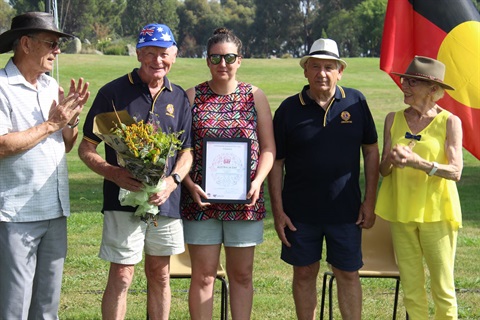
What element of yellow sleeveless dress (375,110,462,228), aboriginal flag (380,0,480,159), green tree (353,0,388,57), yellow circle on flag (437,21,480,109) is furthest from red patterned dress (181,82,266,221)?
green tree (353,0,388,57)

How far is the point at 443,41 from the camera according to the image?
24.2 ft

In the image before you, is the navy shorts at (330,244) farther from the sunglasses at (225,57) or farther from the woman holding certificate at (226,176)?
the sunglasses at (225,57)

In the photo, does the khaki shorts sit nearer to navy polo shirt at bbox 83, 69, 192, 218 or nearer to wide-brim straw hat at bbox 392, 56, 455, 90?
navy polo shirt at bbox 83, 69, 192, 218

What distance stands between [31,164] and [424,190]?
2.66 metres

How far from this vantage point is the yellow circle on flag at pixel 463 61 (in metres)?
7.08

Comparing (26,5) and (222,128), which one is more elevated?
(26,5)

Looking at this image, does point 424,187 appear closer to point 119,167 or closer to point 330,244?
point 330,244

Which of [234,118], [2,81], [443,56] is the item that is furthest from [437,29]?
[2,81]

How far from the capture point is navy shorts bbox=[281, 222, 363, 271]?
595 centimetres

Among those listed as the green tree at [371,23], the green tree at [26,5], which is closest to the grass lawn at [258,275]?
the green tree at [26,5]

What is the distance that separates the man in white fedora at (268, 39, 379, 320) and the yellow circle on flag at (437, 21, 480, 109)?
1.44 metres

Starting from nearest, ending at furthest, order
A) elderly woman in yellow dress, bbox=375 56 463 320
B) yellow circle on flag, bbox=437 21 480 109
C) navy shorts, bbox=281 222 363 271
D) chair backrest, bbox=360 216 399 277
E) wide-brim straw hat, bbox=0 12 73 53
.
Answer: wide-brim straw hat, bbox=0 12 73 53, elderly woman in yellow dress, bbox=375 56 463 320, navy shorts, bbox=281 222 363 271, chair backrest, bbox=360 216 399 277, yellow circle on flag, bbox=437 21 480 109

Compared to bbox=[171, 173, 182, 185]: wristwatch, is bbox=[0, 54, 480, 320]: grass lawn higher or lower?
lower

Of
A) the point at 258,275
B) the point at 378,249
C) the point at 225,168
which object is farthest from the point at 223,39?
the point at 258,275
